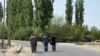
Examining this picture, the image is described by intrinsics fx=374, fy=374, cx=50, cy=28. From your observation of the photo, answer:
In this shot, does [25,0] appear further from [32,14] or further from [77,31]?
[77,31]

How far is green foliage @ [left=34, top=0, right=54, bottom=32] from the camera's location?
91.8 metres

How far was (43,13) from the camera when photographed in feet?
302

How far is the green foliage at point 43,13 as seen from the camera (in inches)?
3612

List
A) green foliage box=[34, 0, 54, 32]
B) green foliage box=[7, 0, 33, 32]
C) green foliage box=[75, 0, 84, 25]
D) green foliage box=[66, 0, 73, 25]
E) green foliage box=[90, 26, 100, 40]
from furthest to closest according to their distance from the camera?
green foliage box=[90, 26, 100, 40], green foliage box=[75, 0, 84, 25], green foliage box=[66, 0, 73, 25], green foliage box=[7, 0, 33, 32], green foliage box=[34, 0, 54, 32]

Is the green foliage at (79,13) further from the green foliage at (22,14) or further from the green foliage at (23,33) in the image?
the green foliage at (23,33)

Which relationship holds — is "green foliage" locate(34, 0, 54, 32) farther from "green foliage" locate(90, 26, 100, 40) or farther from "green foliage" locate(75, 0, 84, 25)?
"green foliage" locate(90, 26, 100, 40)

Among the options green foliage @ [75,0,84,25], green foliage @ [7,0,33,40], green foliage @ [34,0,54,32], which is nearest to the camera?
green foliage @ [34,0,54,32]

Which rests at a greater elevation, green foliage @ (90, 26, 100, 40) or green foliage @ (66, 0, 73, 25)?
green foliage @ (66, 0, 73, 25)

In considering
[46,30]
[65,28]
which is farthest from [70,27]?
[46,30]

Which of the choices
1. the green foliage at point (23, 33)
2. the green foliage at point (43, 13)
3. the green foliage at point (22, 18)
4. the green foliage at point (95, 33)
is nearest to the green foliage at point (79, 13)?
the green foliage at point (95, 33)

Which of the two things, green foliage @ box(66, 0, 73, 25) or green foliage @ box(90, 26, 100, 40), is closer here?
green foliage @ box(66, 0, 73, 25)

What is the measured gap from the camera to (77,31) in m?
100

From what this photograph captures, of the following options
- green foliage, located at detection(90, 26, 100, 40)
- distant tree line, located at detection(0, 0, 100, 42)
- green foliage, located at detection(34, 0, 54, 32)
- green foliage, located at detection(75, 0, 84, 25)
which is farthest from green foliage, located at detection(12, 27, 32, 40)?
green foliage, located at detection(90, 26, 100, 40)

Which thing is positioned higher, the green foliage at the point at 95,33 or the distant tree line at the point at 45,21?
the distant tree line at the point at 45,21
